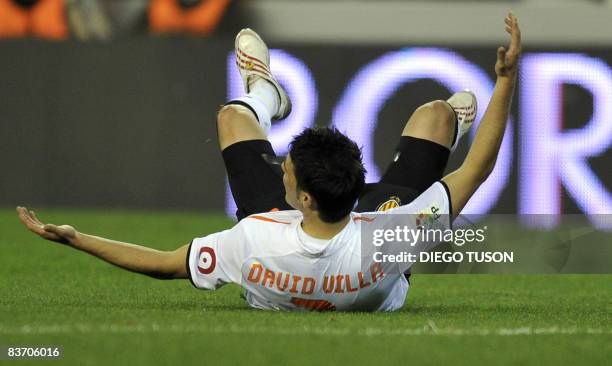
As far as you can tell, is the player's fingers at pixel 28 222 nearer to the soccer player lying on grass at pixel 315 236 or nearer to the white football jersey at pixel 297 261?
the soccer player lying on grass at pixel 315 236

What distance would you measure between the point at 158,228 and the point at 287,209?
18.1ft

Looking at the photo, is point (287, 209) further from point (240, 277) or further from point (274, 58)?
point (274, 58)

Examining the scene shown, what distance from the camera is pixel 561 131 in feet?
41.1

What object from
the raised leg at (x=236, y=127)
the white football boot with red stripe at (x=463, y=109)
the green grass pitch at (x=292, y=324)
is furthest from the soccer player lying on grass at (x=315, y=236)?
the white football boot with red stripe at (x=463, y=109)

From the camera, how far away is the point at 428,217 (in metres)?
5.89

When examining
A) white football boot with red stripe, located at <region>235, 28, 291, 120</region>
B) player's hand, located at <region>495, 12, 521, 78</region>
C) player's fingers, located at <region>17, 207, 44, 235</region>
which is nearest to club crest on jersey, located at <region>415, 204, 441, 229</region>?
player's hand, located at <region>495, 12, 521, 78</region>

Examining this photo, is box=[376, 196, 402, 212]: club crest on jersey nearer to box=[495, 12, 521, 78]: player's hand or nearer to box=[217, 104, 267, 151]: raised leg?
box=[217, 104, 267, 151]: raised leg

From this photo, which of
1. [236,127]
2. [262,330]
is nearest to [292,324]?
[262,330]

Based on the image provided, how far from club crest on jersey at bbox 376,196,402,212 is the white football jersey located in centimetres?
19

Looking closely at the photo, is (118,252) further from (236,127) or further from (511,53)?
(511,53)

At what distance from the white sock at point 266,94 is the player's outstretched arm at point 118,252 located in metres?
1.51

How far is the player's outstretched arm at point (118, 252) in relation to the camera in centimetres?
568

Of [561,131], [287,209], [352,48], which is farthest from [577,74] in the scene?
[287,209]

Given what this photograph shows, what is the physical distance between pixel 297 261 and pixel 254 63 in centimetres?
207
